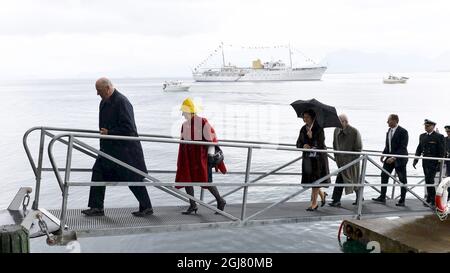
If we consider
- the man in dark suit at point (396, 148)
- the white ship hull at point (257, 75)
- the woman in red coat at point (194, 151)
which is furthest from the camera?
the white ship hull at point (257, 75)

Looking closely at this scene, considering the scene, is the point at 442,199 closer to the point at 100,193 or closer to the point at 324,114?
the point at 324,114

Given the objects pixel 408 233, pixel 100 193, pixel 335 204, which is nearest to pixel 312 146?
pixel 335 204

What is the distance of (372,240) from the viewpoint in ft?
22.8

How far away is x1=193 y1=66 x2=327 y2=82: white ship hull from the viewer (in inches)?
5408

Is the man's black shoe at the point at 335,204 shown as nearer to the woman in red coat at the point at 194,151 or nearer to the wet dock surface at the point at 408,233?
the wet dock surface at the point at 408,233

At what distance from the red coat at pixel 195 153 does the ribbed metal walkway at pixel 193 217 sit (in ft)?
1.98

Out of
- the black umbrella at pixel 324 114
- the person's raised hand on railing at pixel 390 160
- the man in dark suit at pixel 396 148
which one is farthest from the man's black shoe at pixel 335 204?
the black umbrella at pixel 324 114

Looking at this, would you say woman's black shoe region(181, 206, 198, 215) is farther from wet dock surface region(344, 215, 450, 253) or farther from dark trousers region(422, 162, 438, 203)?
dark trousers region(422, 162, 438, 203)

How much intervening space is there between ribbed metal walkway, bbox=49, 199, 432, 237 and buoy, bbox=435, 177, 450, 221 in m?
0.30

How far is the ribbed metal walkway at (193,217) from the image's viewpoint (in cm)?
488

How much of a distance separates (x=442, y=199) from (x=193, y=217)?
4427mm
